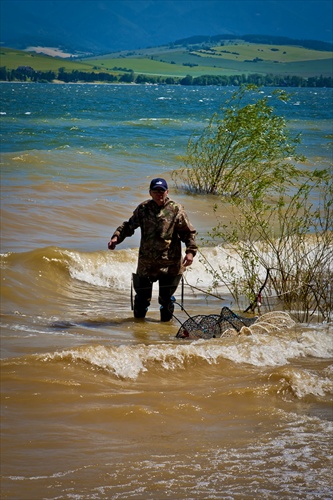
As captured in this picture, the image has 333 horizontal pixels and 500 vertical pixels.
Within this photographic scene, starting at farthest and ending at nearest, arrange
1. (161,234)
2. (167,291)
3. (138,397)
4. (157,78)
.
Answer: (157,78) → (167,291) → (161,234) → (138,397)

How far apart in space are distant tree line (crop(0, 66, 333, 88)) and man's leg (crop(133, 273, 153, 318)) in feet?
485

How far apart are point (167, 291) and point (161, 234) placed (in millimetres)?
749

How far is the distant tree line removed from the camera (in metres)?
158

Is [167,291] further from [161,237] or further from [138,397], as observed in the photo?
[138,397]

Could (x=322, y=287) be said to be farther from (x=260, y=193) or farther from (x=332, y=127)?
(x=332, y=127)

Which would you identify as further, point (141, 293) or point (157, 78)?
point (157, 78)

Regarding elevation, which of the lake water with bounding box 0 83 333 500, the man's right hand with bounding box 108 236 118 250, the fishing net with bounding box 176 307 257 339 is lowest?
the lake water with bounding box 0 83 333 500

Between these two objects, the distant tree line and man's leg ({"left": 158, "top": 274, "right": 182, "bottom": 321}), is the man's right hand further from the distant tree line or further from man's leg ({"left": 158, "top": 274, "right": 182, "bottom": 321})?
the distant tree line

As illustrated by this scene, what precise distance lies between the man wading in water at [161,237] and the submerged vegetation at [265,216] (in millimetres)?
757

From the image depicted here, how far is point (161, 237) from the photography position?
8.98 meters

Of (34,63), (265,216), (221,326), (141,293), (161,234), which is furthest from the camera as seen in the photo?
(34,63)

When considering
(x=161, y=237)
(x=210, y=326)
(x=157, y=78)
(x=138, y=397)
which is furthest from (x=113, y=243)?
(x=157, y=78)

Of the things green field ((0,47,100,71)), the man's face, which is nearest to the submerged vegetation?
the man's face

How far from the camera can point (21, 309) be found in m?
10.4
